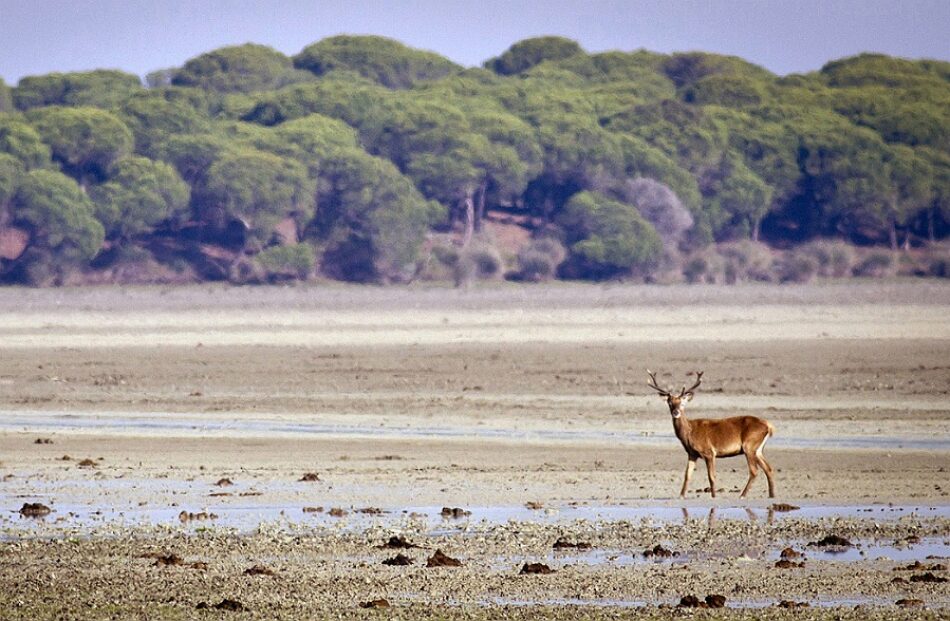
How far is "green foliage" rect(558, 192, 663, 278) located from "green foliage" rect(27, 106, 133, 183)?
58.3 feet

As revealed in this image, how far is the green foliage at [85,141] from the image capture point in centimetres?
6669

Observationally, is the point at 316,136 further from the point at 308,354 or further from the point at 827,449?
the point at 827,449

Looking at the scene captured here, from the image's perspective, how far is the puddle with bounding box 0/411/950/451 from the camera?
2031 centimetres

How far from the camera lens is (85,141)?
66.7 meters

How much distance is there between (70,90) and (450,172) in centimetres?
2633

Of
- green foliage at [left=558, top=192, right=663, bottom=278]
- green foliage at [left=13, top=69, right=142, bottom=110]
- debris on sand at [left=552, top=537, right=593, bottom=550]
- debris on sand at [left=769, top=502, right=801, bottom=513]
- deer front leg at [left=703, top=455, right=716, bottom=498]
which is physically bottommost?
debris on sand at [left=769, top=502, right=801, bottom=513]

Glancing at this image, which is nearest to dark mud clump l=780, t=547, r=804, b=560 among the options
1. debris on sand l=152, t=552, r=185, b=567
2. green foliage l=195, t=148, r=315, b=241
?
debris on sand l=152, t=552, r=185, b=567

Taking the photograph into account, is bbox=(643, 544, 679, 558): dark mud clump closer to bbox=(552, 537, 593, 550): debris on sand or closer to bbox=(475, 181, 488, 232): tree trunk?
bbox=(552, 537, 593, 550): debris on sand

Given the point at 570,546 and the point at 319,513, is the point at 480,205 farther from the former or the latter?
the point at 570,546

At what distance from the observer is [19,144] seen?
65125 mm

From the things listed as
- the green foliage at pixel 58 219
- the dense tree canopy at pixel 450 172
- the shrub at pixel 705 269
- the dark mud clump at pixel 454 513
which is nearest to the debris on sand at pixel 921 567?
the dark mud clump at pixel 454 513

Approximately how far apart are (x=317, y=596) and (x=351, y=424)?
1161 centimetres

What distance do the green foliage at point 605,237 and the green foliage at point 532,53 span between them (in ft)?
113

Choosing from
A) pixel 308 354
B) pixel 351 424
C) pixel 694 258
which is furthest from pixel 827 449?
pixel 694 258
